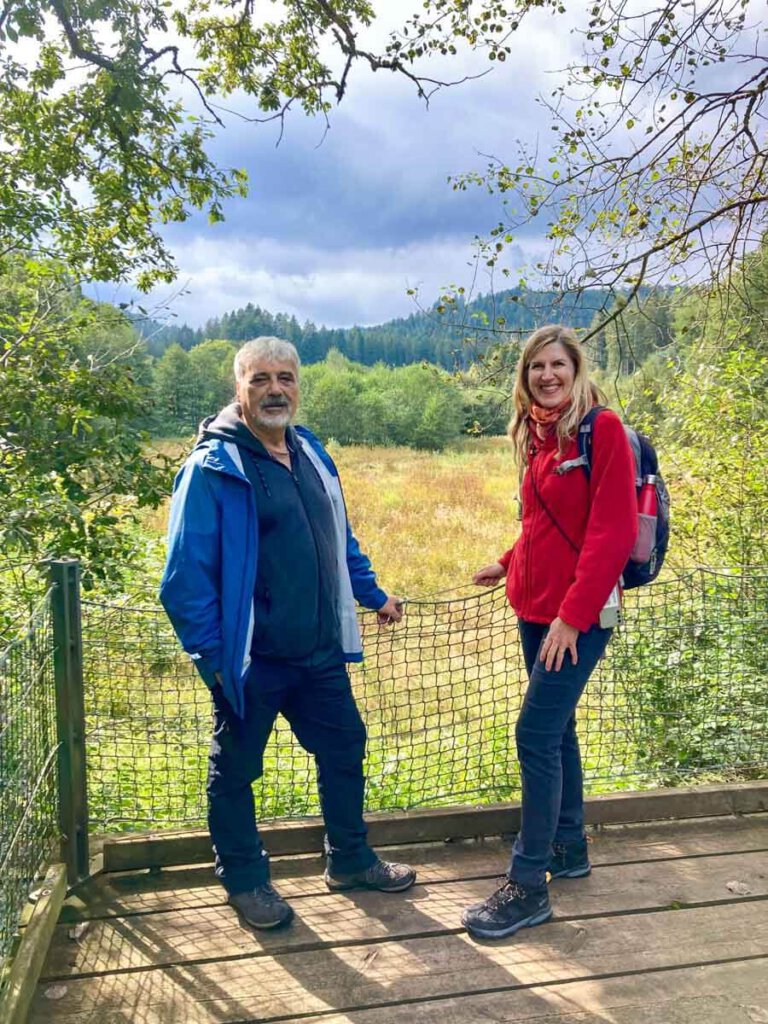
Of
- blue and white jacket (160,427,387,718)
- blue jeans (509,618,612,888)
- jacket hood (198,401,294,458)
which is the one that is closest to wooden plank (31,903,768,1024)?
blue jeans (509,618,612,888)

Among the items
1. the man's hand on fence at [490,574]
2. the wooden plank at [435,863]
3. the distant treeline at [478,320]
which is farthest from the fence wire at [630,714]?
the distant treeline at [478,320]

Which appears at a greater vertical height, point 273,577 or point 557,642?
point 273,577

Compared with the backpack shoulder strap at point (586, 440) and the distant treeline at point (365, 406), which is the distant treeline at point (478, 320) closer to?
the backpack shoulder strap at point (586, 440)

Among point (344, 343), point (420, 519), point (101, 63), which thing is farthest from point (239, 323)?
point (101, 63)

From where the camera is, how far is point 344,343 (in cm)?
13575

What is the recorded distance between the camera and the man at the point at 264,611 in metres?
2.28

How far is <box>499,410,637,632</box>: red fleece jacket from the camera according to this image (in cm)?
221

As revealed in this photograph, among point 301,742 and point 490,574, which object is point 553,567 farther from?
point 301,742

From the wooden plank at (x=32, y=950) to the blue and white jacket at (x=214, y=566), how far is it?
2.63 ft

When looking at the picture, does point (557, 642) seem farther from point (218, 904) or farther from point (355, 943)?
point (218, 904)

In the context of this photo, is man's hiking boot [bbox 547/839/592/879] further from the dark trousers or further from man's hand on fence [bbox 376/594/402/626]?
man's hand on fence [bbox 376/594/402/626]

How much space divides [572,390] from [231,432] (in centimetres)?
111

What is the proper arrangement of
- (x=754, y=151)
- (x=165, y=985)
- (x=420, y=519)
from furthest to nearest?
(x=420, y=519) < (x=754, y=151) < (x=165, y=985)

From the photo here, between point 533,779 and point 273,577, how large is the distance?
42.3 inches
